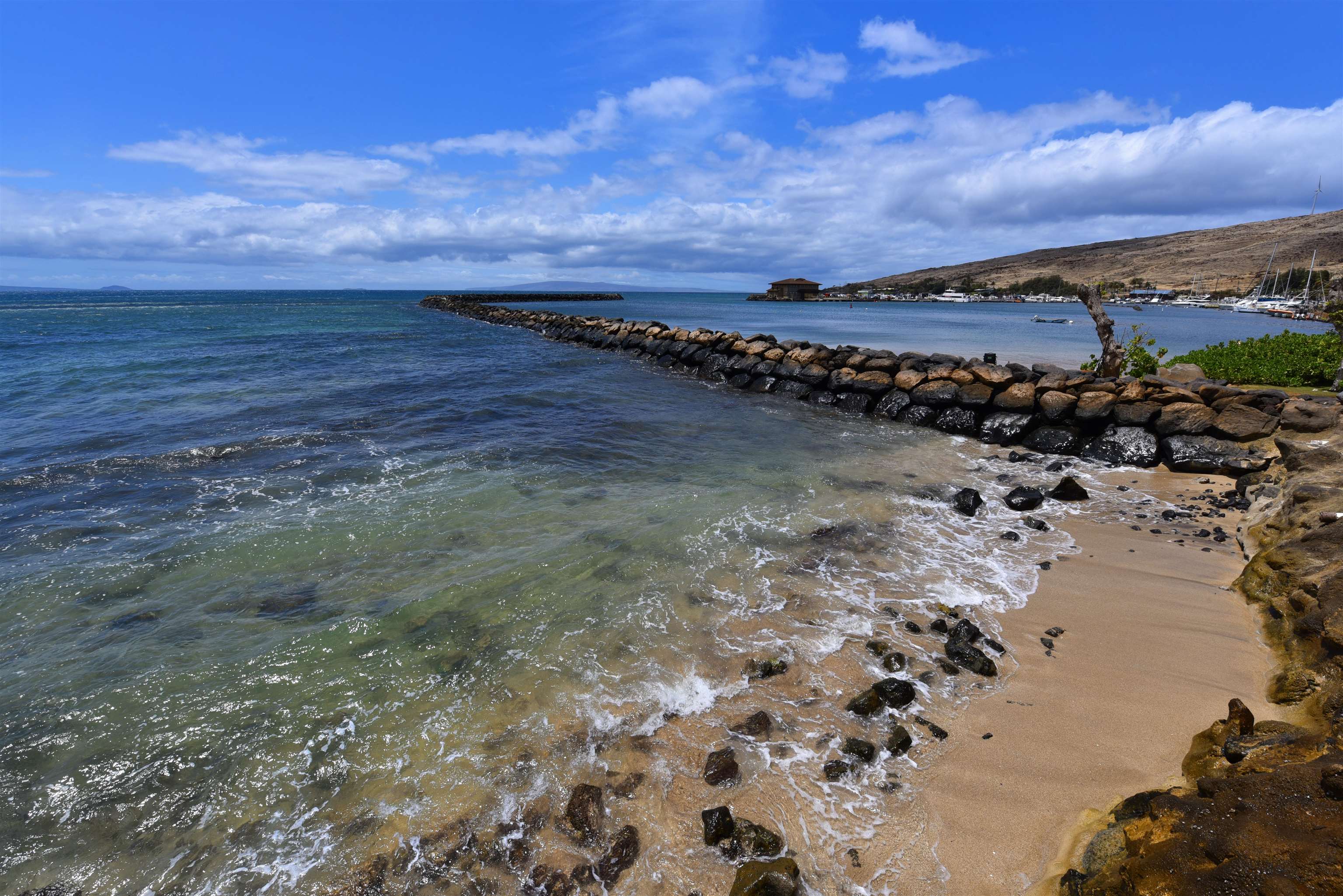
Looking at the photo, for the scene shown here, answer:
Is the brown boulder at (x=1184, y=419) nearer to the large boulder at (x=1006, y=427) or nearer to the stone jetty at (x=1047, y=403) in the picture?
the stone jetty at (x=1047, y=403)

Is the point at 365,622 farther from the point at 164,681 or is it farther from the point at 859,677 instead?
the point at 859,677

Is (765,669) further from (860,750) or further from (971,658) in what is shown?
(971,658)

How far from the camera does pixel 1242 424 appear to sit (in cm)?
1073

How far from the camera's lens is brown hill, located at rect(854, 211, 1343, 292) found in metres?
94.7

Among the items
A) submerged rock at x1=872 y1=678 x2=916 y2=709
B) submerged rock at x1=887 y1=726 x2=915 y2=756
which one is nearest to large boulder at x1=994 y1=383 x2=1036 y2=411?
submerged rock at x1=872 y1=678 x2=916 y2=709

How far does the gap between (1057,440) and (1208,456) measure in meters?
2.47

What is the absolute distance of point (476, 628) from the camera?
5828 millimetres

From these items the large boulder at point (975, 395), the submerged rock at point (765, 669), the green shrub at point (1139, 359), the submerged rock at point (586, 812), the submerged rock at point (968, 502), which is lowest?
the submerged rock at point (586, 812)

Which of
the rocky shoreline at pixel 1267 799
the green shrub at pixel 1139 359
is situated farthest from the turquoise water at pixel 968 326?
the rocky shoreline at pixel 1267 799

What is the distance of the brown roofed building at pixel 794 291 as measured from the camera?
5177 inches

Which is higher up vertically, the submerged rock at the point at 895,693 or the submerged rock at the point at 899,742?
the submerged rock at the point at 895,693

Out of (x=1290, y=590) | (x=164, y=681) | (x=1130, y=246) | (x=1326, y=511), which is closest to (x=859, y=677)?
(x=1290, y=590)

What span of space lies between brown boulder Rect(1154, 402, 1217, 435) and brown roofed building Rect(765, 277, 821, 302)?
121517mm

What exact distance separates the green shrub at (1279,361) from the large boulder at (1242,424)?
4631 mm
